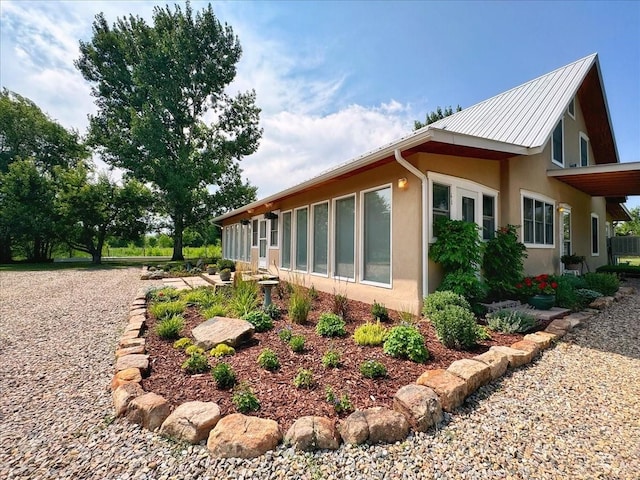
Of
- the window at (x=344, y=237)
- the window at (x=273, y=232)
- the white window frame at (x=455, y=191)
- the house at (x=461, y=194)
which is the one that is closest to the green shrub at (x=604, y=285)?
the house at (x=461, y=194)

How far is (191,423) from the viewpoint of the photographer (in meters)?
2.21

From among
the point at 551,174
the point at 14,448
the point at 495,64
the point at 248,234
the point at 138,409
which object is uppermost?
the point at 495,64

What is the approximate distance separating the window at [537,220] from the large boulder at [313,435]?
277 inches

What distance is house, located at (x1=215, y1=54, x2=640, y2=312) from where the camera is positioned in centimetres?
518

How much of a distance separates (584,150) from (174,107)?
70.8 ft

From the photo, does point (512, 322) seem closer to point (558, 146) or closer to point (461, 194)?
point (461, 194)

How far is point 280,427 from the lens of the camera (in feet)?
7.38

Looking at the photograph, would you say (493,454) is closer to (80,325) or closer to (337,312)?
(337,312)

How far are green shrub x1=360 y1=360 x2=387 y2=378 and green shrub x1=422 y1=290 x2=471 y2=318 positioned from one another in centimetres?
165

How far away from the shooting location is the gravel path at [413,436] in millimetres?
1912

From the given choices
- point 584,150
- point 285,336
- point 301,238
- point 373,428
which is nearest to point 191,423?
point 373,428

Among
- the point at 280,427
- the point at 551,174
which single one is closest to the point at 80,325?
the point at 280,427

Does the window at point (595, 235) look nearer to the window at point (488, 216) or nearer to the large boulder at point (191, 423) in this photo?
the window at point (488, 216)

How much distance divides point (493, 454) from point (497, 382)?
1178mm
